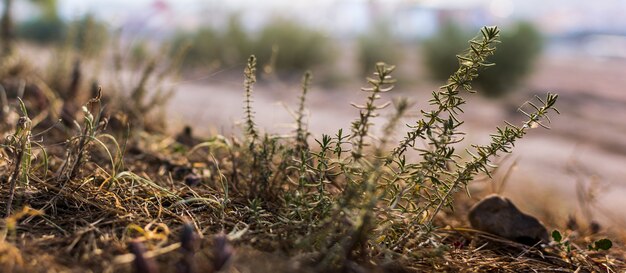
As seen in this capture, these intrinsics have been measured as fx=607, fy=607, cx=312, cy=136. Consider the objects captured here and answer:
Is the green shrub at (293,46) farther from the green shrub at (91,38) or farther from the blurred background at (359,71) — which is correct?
the green shrub at (91,38)

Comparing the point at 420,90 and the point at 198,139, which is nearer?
the point at 198,139

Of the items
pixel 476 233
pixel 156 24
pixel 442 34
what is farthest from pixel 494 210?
pixel 442 34

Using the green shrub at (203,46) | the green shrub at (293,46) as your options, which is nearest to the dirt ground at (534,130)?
the green shrub at (293,46)

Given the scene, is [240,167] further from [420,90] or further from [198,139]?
[420,90]

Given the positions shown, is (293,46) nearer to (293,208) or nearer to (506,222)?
(506,222)

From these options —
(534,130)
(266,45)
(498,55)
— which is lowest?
(534,130)

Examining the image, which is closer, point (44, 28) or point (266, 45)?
point (266, 45)

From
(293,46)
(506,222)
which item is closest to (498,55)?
(293,46)
